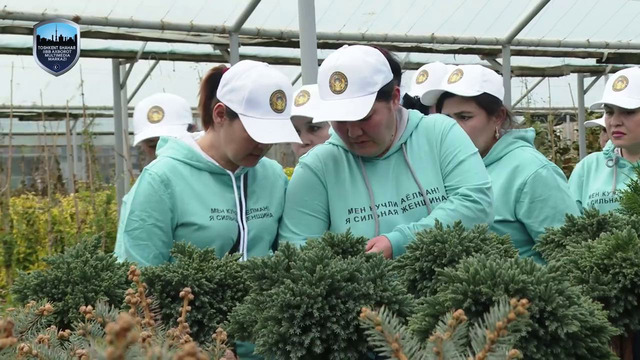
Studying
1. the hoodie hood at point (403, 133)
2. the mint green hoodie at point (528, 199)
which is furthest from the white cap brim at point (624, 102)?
the hoodie hood at point (403, 133)

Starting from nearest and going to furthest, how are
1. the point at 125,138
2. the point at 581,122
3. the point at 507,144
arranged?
the point at 507,144
the point at 125,138
the point at 581,122

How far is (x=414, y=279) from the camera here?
1.98 metres

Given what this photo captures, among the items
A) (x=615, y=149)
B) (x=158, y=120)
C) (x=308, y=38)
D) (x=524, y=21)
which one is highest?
(x=524, y=21)

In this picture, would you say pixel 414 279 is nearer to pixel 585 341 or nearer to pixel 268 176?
pixel 585 341

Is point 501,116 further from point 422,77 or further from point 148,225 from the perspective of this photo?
point 148,225

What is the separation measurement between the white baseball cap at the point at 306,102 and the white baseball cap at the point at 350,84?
4.80 ft

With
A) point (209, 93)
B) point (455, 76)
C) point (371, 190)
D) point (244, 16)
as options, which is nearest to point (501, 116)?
point (455, 76)

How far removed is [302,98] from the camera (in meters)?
4.45

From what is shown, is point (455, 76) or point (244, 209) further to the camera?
point (455, 76)

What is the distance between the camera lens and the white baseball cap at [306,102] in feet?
14.0

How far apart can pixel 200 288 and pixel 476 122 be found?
195 cm

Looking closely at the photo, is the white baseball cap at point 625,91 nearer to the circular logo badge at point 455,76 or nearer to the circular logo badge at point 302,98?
the circular logo badge at point 455,76

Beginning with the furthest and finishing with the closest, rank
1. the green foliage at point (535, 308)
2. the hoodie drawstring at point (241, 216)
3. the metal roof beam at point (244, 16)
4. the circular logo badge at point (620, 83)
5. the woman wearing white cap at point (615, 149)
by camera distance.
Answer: the metal roof beam at point (244, 16)
the circular logo badge at point (620, 83)
the woman wearing white cap at point (615, 149)
the hoodie drawstring at point (241, 216)
the green foliage at point (535, 308)

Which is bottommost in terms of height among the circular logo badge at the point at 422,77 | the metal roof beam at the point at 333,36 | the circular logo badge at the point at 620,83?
the circular logo badge at the point at 620,83
